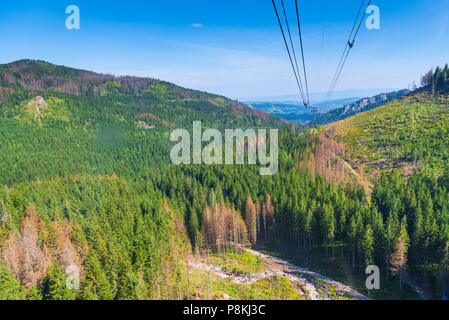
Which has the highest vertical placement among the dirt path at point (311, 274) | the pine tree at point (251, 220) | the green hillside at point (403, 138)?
the green hillside at point (403, 138)

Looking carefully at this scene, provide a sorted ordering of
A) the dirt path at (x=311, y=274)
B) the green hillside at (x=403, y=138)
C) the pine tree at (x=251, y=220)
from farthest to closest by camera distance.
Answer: the green hillside at (x=403, y=138)
the pine tree at (x=251, y=220)
the dirt path at (x=311, y=274)

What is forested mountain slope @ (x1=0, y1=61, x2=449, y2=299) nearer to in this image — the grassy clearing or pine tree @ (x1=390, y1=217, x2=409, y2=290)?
pine tree @ (x1=390, y1=217, x2=409, y2=290)

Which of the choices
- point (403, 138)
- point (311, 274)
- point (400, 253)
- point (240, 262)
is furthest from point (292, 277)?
point (403, 138)

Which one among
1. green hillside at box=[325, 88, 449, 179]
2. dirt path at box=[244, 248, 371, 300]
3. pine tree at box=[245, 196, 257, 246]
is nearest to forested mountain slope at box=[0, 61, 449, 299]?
pine tree at box=[245, 196, 257, 246]

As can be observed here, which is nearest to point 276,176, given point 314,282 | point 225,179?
point 225,179

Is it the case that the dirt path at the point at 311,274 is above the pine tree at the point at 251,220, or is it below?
below

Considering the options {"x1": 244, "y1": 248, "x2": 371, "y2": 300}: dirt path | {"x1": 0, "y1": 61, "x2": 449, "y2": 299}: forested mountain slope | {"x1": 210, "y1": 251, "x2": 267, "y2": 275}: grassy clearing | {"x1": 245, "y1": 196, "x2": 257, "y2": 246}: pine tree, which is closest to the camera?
{"x1": 0, "y1": 61, "x2": 449, "y2": 299}: forested mountain slope

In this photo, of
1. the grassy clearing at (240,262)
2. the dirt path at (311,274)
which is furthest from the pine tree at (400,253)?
the grassy clearing at (240,262)

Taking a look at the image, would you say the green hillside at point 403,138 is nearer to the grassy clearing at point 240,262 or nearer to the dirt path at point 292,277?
the dirt path at point 292,277

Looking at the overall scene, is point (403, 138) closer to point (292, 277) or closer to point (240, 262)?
point (292, 277)

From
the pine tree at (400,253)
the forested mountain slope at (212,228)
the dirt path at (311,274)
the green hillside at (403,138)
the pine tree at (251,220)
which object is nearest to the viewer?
the forested mountain slope at (212,228)

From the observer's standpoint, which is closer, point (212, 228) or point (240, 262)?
point (240, 262)

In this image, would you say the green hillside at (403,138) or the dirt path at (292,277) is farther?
the green hillside at (403,138)
